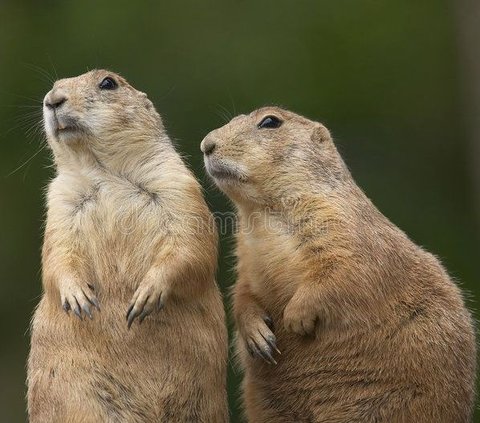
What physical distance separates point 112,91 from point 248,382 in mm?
2439

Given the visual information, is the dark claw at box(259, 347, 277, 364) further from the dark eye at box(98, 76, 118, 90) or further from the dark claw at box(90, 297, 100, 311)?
the dark eye at box(98, 76, 118, 90)

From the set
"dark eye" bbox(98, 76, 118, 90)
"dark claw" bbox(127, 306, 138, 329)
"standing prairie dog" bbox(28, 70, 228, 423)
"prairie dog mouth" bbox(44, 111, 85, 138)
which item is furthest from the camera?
"dark eye" bbox(98, 76, 118, 90)

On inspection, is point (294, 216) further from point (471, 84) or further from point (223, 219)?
point (471, 84)

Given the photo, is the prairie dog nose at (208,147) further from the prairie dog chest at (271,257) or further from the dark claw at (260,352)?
the dark claw at (260,352)

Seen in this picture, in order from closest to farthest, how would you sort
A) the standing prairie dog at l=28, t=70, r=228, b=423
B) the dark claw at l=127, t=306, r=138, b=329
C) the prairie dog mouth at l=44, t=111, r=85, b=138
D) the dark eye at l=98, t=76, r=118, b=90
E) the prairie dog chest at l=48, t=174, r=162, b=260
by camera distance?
the dark claw at l=127, t=306, r=138, b=329, the standing prairie dog at l=28, t=70, r=228, b=423, the prairie dog chest at l=48, t=174, r=162, b=260, the prairie dog mouth at l=44, t=111, r=85, b=138, the dark eye at l=98, t=76, r=118, b=90

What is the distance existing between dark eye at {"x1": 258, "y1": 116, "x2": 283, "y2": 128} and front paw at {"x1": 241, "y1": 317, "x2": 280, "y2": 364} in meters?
1.53

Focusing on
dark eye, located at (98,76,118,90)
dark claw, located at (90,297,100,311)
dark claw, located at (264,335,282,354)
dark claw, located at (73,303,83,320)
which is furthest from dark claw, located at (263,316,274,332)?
dark eye, located at (98,76,118,90)

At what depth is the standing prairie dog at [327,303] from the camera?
8.56m

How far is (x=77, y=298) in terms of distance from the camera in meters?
8.29

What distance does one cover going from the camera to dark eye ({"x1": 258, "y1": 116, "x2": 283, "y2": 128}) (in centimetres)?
925

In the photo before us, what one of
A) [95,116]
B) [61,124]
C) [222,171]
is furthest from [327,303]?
[61,124]

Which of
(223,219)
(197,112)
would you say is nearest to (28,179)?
(197,112)

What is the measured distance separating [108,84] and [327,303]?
2.40m

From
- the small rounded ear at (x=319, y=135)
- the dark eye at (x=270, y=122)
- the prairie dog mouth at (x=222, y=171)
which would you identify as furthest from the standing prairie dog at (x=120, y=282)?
the small rounded ear at (x=319, y=135)
